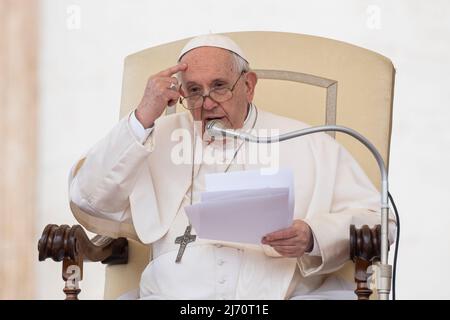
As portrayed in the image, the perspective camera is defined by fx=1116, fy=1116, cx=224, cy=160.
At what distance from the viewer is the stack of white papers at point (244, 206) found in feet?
11.9

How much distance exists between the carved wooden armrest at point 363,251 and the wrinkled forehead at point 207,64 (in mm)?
864

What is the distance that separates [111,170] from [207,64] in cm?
55

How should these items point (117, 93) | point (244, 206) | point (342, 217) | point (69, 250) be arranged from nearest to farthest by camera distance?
1. point (244, 206)
2. point (69, 250)
3. point (342, 217)
4. point (117, 93)

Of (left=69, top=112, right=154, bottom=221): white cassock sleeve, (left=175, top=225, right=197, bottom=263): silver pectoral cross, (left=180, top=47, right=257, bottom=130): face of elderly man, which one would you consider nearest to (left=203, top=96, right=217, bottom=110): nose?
(left=180, top=47, right=257, bottom=130): face of elderly man

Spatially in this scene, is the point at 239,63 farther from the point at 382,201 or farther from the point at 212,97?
the point at 382,201

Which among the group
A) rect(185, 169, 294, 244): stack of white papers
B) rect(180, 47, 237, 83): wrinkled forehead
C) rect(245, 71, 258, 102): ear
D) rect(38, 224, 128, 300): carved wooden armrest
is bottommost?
rect(38, 224, 128, 300): carved wooden armrest

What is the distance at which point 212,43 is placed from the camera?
433 centimetres

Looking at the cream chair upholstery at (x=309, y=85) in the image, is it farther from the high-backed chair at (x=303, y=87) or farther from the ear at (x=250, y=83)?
the ear at (x=250, y=83)

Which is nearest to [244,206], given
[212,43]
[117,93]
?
[212,43]

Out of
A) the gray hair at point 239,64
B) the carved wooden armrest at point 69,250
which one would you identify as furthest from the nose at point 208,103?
the carved wooden armrest at point 69,250

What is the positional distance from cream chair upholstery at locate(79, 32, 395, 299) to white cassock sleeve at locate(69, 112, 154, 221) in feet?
1.00

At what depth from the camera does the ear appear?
439 centimetres

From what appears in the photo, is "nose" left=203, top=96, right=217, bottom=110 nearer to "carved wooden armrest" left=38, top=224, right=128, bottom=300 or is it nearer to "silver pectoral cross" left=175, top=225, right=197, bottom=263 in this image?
"silver pectoral cross" left=175, top=225, right=197, bottom=263

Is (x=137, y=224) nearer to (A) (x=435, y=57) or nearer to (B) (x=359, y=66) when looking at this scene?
(B) (x=359, y=66)
